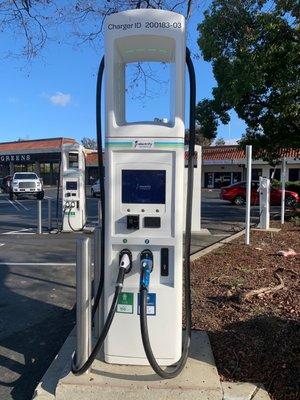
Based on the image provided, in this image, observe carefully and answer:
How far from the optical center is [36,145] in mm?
57375

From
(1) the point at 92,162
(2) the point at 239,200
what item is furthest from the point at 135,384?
(1) the point at 92,162

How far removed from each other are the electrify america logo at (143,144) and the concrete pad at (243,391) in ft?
6.57

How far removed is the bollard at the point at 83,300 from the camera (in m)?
3.48

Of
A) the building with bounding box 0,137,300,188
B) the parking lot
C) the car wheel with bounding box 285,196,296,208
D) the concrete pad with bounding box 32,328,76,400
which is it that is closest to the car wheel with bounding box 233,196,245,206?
the car wheel with bounding box 285,196,296,208

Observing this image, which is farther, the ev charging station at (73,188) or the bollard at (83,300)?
the ev charging station at (73,188)

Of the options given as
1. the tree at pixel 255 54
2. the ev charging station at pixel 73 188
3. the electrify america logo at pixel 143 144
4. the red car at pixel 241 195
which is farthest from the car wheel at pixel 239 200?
the electrify america logo at pixel 143 144

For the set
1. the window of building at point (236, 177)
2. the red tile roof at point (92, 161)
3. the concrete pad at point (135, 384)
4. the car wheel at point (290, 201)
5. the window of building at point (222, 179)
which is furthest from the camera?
the red tile roof at point (92, 161)

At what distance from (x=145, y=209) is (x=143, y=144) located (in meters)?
0.53

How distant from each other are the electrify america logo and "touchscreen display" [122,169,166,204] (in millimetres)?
190

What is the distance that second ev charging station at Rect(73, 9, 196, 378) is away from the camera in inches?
139

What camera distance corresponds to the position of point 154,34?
3.49m

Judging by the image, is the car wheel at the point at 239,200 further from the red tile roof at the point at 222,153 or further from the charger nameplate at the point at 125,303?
the charger nameplate at the point at 125,303

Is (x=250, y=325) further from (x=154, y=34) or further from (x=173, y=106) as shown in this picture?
(x=154, y=34)

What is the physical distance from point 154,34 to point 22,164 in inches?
2458
